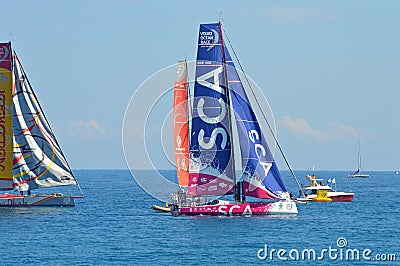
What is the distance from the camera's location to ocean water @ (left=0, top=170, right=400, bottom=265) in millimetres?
51250

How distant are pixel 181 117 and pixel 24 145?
18.2 metres

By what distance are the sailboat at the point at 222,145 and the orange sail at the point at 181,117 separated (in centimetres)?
491

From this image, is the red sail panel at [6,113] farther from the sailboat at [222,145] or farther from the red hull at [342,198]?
the red hull at [342,198]

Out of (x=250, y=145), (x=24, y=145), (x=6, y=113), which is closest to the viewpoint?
(x=250, y=145)

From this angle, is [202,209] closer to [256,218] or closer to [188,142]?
[256,218]

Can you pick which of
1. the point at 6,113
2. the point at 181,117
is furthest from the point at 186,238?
the point at 6,113

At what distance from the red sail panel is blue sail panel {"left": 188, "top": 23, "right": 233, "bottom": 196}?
22075 millimetres

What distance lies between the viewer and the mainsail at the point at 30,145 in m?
81.9

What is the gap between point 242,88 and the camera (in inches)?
2648

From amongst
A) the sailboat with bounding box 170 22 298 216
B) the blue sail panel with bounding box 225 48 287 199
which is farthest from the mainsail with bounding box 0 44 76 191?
the blue sail panel with bounding box 225 48 287 199

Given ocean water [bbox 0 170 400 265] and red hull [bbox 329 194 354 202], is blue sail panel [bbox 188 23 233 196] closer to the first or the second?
ocean water [bbox 0 170 400 265]

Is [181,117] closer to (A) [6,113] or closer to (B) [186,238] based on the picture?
(B) [186,238]

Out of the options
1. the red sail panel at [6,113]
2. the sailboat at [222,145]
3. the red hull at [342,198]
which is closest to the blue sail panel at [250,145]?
the sailboat at [222,145]

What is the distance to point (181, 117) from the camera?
240 ft
